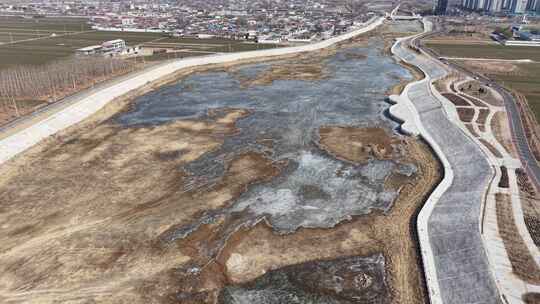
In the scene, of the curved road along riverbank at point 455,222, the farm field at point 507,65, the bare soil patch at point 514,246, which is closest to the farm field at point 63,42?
the farm field at point 507,65

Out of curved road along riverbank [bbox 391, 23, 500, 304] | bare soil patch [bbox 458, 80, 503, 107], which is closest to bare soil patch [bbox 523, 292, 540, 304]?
curved road along riverbank [bbox 391, 23, 500, 304]

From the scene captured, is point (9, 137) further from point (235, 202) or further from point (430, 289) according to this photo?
point (430, 289)

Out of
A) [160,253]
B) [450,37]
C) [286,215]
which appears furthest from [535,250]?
[450,37]

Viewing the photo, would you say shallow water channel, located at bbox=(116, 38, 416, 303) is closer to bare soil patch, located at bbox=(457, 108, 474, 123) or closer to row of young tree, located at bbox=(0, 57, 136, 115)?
bare soil patch, located at bbox=(457, 108, 474, 123)

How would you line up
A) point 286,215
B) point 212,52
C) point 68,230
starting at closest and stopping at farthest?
point 68,230 → point 286,215 → point 212,52

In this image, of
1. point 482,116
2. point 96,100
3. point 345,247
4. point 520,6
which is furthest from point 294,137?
point 520,6

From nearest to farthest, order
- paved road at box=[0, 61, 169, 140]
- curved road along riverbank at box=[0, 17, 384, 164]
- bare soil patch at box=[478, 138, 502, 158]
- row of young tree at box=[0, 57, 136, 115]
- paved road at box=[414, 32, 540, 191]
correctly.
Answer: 1. paved road at box=[414, 32, 540, 191]
2. bare soil patch at box=[478, 138, 502, 158]
3. curved road along riverbank at box=[0, 17, 384, 164]
4. paved road at box=[0, 61, 169, 140]
5. row of young tree at box=[0, 57, 136, 115]

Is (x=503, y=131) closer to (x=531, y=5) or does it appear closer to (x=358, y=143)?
(x=358, y=143)
